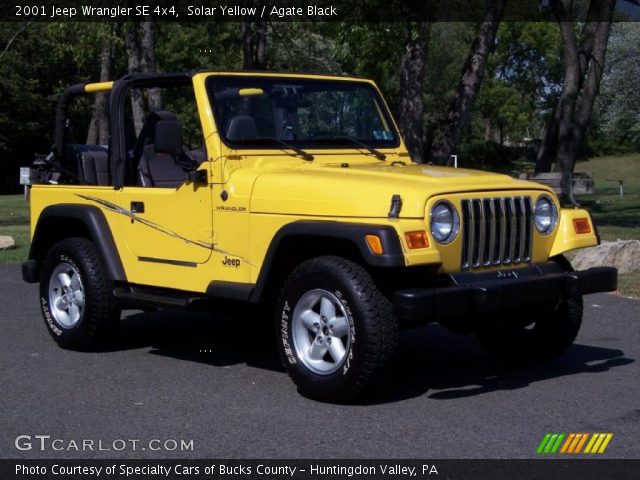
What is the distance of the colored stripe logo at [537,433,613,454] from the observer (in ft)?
19.3

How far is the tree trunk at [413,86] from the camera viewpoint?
18500mm

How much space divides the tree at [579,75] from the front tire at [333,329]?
715 inches

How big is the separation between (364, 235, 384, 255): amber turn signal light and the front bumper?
27cm

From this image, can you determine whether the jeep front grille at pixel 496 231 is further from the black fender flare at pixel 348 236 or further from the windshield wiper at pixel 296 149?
the windshield wiper at pixel 296 149

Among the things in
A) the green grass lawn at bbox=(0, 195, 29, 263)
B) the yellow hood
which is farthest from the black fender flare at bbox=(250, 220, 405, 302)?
the green grass lawn at bbox=(0, 195, 29, 263)

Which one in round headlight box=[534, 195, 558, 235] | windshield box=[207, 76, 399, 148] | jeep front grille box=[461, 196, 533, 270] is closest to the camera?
jeep front grille box=[461, 196, 533, 270]

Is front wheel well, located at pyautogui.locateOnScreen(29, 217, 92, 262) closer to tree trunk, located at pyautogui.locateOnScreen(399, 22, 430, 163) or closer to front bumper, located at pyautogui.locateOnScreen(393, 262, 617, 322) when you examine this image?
front bumper, located at pyautogui.locateOnScreen(393, 262, 617, 322)

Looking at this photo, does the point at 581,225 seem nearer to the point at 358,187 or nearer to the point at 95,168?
the point at 358,187

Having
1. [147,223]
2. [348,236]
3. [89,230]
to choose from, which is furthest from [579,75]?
[348,236]

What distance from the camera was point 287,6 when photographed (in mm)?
23641

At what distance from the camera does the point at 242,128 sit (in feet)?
26.1

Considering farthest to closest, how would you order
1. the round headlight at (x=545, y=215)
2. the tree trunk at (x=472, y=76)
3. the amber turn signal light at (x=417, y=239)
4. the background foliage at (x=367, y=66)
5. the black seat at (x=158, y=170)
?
the background foliage at (x=367, y=66) → the tree trunk at (x=472, y=76) → the black seat at (x=158, y=170) → the round headlight at (x=545, y=215) → the amber turn signal light at (x=417, y=239)

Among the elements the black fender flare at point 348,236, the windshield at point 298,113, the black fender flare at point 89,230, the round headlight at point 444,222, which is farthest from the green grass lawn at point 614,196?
the black fender flare at point 348,236
